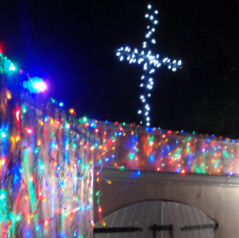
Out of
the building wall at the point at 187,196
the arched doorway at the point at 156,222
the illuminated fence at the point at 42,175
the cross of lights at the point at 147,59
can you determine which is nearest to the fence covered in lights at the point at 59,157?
the illuminated fence at the point at 42,175

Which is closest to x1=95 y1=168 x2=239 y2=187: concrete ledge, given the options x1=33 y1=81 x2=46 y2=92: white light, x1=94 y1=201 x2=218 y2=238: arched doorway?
x1=94 y1=201 x2=218 y2=238: arched doorway

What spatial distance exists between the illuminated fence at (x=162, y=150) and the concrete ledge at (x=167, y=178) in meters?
0.07

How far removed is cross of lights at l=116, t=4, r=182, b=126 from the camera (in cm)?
574

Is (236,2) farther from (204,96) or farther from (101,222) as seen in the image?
(101,222)

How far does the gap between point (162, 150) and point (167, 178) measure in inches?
17.1

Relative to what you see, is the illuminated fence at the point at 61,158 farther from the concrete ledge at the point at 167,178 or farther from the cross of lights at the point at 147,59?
the cross of lights at the point at 147,59

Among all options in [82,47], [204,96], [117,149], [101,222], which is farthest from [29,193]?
[204,96]

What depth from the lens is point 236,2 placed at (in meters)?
8.38

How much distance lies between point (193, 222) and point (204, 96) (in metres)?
4.09

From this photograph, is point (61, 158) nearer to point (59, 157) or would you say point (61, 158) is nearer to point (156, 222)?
point (59, 157)

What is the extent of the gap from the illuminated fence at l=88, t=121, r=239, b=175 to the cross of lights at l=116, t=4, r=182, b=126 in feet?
3.54

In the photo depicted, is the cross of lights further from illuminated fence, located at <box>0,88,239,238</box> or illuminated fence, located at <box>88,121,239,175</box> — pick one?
illuminated fence, located at <box>0,88,239,238</box>

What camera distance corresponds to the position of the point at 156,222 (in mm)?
4410

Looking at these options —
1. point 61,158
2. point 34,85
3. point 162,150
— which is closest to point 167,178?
point 162,150
